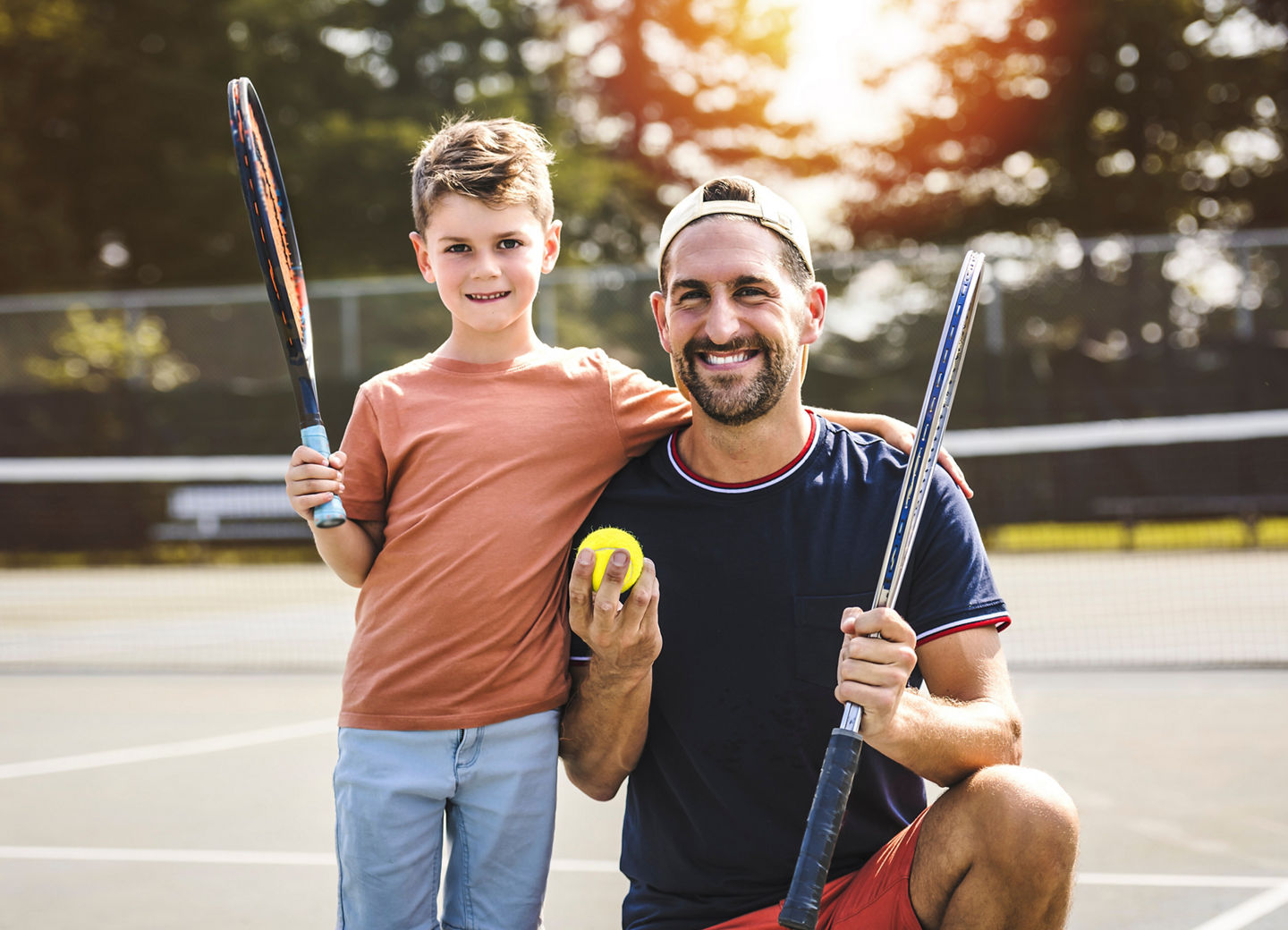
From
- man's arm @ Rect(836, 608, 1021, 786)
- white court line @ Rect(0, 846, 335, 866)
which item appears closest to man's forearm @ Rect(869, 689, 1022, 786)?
man's arm @ Rect(836, 608, 1021, 786)

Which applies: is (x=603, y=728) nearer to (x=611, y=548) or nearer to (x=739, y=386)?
(x=611, y=548)

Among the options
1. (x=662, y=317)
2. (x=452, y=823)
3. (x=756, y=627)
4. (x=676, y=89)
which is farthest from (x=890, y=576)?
(x=676, y=89)

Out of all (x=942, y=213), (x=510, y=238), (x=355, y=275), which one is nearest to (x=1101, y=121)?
(x=942, y=213)

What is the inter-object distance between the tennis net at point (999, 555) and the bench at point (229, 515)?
0.06 feet

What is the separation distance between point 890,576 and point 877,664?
195 millimetres

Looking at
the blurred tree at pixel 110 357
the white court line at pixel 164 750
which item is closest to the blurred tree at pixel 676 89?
the blurred tree at pixel 110 357

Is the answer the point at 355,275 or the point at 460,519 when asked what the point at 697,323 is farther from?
the point at 355,275

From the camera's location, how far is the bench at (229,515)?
13.0 meters

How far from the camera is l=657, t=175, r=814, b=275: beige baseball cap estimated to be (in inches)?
98.3

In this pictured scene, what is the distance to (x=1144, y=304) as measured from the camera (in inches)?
506

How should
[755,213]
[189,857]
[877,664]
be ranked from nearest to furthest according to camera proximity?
[877,664] → [755,213] → [189,857]

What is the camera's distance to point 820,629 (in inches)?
95.3

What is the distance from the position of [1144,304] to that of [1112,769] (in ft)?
29.3

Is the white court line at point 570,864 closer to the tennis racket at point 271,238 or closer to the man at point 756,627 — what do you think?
the man at point 756,627
